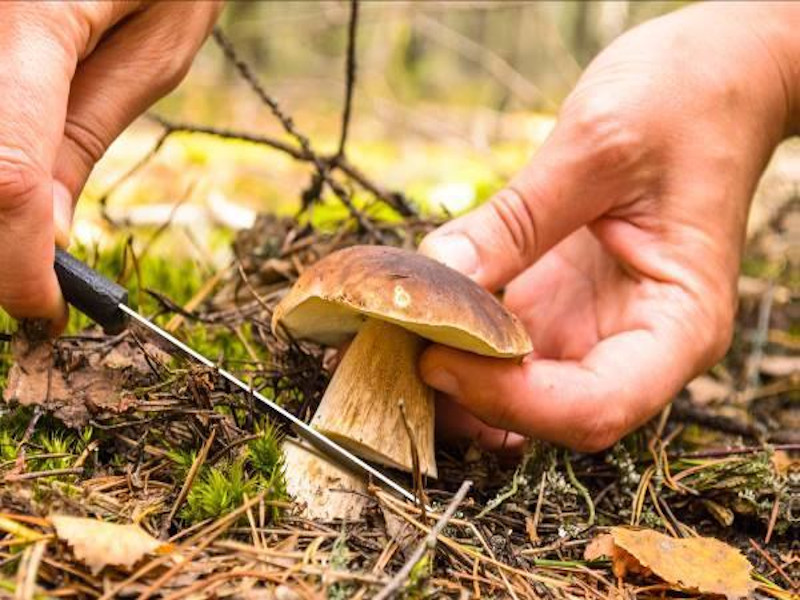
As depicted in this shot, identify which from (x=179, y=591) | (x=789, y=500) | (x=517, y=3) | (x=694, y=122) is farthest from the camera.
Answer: (x=517, y=3)

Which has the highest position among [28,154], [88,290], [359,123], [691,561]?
[28,154]

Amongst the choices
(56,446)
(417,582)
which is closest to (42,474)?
(56,446)

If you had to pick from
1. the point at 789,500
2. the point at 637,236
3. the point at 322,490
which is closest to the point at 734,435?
the point at 789,500

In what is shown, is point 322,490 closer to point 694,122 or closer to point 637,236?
point 637,236

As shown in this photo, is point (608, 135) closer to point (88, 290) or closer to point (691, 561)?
point (691, 561)

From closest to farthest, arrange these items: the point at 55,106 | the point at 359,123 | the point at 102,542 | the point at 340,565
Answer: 1. the point at 102,542
2. the point at 340,565
3. the point at 55,106
4. the point at 359,123

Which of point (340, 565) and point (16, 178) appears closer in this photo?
point (340, 565)

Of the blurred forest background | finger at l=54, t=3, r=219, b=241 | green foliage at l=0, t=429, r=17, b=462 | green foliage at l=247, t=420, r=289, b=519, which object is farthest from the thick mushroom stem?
the blurred forest background

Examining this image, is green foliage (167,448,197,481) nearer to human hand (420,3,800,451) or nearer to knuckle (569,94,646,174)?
human hand (420,3,800,451)
